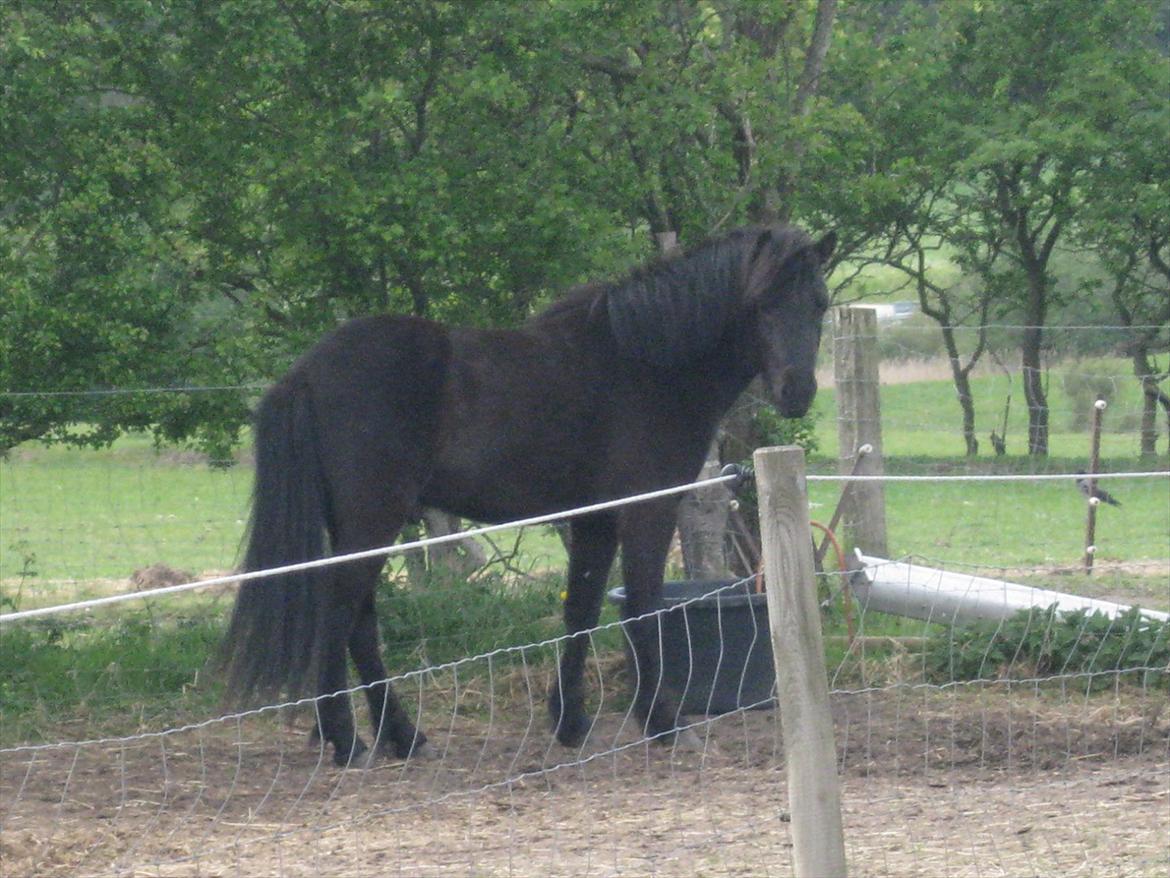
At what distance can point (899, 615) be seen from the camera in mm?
7059

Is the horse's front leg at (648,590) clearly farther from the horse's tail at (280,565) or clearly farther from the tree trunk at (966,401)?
the tree trunk at (966,401)

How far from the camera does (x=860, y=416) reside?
7477mm

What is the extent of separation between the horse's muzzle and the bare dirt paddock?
48.8 inches

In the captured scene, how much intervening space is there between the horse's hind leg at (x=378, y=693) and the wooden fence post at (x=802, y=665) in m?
2.65

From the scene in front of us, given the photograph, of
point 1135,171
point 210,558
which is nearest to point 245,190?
point 210,558

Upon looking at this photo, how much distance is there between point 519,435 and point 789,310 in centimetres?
117

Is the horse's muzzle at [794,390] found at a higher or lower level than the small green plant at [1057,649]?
higher

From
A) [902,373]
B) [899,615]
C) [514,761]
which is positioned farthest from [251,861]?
[902,373]

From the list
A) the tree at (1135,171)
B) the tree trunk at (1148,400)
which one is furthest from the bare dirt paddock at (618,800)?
the tree at (1135,171)

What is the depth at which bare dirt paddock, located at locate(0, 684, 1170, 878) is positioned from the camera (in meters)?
3.93

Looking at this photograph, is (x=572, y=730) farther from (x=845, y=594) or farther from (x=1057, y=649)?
(x=1057, y=649)

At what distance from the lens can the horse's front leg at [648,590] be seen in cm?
546

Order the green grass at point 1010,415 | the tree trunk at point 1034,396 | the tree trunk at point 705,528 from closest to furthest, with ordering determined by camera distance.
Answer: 1. the tree trunk at point 705,528
2. the tree trunk at point 1034,396
3. the green grass at point 1010,415

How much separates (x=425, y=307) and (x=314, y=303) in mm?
553
